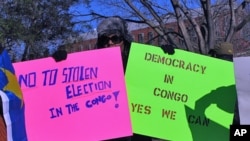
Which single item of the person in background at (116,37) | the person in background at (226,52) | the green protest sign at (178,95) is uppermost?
the person in background at (116,37)

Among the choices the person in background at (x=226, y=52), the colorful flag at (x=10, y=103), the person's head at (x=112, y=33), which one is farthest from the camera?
the person in background at (x=226, y=52)

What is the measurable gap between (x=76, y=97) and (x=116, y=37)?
53 cm

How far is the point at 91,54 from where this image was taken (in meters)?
3.80

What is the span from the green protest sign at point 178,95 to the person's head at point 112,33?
0.15 meters

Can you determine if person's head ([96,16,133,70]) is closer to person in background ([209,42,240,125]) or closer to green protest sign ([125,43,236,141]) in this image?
green protest sign ([125,43,236,141])

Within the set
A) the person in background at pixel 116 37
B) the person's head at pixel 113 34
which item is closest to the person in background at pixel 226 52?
the person in background at pixel 116 37

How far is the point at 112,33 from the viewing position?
11.9ft

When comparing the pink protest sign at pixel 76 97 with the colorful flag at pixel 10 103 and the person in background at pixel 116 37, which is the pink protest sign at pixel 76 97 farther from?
the colorful flag at pixel 10 103

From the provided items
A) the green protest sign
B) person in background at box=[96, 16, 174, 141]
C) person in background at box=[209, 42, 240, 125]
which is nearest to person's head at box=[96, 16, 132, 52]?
person in background at box=[96, 16, 174, 141]

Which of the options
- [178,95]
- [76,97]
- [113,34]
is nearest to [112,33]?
[113,34]

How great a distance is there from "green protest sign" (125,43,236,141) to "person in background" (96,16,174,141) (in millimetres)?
54

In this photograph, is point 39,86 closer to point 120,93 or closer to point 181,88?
point 120,93

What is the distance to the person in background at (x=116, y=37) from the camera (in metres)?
3.62

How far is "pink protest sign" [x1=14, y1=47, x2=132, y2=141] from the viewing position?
365 centimetres
